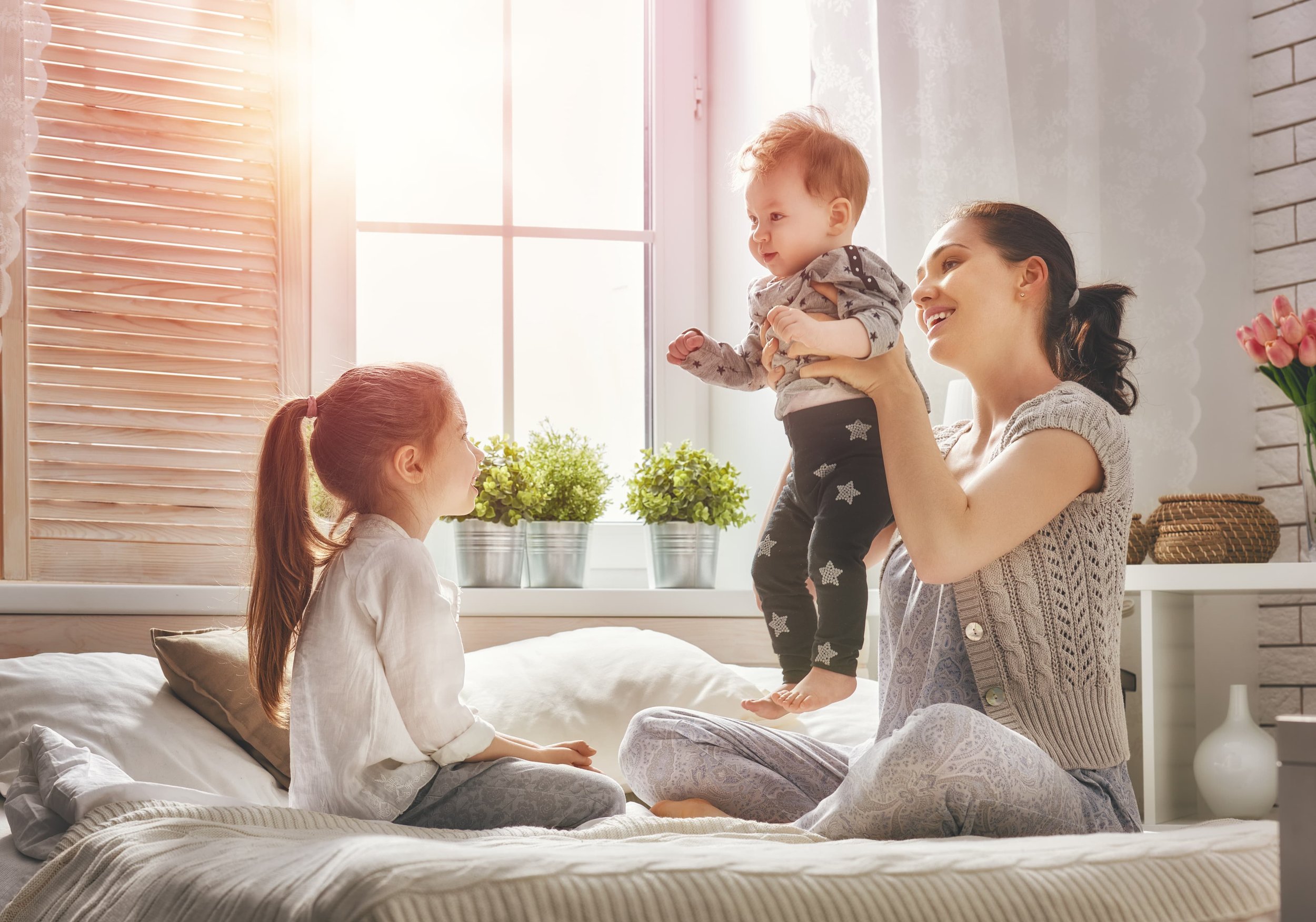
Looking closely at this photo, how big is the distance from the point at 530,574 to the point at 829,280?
1.20 metres

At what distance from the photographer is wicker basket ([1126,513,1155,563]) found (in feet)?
7.29

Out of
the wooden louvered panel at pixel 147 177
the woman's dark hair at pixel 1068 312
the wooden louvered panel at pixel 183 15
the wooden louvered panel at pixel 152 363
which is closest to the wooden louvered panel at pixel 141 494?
the wooden louvered panel at pixel 152 363

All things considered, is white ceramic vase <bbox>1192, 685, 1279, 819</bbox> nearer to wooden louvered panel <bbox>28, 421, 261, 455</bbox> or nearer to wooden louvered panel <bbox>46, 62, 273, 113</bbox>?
wooden louvered panel <bbox>28, 421, 261, 455</bbox>

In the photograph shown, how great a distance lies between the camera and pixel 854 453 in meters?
1.44

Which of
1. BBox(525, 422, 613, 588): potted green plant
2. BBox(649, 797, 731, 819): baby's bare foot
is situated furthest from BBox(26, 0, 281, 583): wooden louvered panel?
BBox(649, 797, 731, 819): baby's bare foot

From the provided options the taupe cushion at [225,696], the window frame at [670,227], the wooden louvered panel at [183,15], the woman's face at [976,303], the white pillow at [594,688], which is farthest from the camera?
the window frame at [670,227]

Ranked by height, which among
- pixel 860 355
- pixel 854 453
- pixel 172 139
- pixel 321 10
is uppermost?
pixel 321 10

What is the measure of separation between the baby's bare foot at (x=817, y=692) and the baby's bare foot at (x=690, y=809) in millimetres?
143

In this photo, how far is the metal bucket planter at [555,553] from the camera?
94.9 inches

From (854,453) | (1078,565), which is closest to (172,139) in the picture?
(854,453)

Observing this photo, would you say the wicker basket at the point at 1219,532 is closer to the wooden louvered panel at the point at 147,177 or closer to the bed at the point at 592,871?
the bed at the point at 592,871

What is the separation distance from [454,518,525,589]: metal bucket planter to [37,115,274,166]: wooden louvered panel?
847 mm

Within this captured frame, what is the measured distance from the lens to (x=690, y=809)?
1347mm

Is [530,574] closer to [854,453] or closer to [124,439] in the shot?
[124,439]
